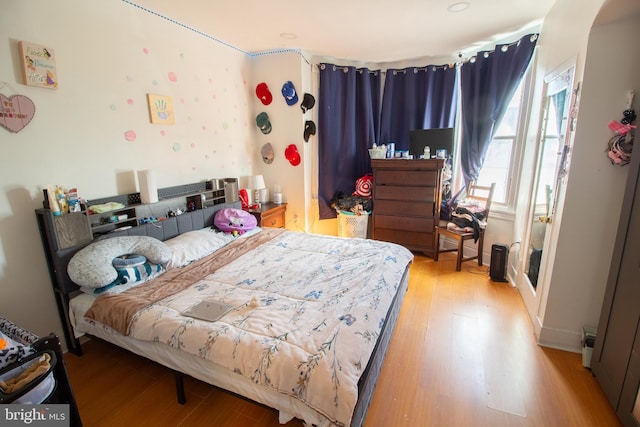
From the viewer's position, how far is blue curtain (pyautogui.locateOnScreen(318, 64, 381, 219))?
12.7 ft

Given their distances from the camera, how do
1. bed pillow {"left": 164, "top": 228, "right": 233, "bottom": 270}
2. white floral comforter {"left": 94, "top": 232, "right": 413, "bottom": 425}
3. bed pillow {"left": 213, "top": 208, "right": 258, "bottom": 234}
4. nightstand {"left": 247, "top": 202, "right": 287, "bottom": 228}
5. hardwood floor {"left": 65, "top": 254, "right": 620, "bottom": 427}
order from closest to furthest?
1. white floral comforter {"left": 94, "top": 232, "right": 413, "bottom": 425}
2. hardwood floor {"left": 65, "top": 254, "right": 620, "bottom": 427}
3. bed pillow {"left": 164, "top": 228, "right": 233, "bottom": 270}
4. bed pillow {"left": 213, "top": 208, "right": 258, "bottom": 234}
5. nightstand {"left": 247, "top": 202, "right": 287, "bottom": 228}

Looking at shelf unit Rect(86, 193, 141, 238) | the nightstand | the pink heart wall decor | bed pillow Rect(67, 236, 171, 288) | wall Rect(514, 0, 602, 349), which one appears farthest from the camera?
the nightstand

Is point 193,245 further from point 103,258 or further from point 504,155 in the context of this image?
point 504,155

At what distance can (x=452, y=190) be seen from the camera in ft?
12.6

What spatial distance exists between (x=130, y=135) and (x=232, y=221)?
3.63ft

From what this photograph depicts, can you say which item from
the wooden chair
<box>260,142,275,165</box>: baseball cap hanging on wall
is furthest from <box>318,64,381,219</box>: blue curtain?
the wooden chair

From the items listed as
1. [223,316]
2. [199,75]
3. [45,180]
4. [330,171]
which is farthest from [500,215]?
[45,180]

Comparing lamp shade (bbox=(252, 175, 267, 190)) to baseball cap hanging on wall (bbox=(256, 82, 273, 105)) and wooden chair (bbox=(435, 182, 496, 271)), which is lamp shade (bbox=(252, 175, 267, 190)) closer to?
baseball cap hanging on wall (bbox=(256, 82, 273, 105))

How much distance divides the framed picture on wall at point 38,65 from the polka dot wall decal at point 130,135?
1.60 ft

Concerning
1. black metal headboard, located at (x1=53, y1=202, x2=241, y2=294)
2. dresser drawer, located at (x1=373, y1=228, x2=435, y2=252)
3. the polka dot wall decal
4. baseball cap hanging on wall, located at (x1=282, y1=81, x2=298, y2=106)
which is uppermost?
baseball cap hanging on wall, located at (x1=282, y1=81, x2=298, y2=106)

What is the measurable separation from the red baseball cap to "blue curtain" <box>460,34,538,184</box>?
6.82 feet

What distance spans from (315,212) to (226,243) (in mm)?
1681

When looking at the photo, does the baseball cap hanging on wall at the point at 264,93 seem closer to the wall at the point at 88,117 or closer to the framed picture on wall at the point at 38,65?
the wall at the point at 88,117

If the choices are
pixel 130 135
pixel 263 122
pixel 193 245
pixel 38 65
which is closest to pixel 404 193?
pixel 263 122
